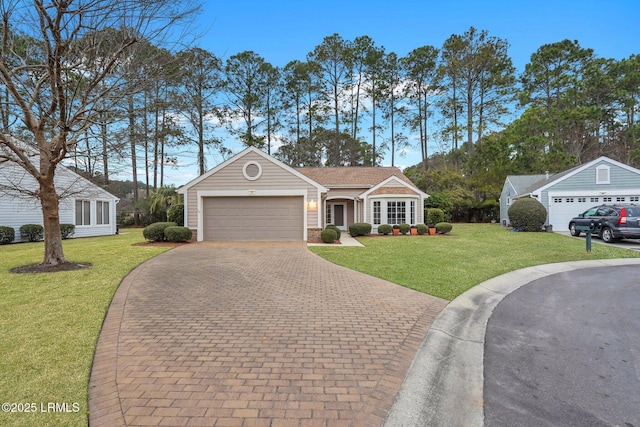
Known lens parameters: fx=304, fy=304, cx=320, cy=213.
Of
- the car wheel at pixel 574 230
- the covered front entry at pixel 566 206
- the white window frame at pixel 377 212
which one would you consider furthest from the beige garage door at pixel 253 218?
the covered front entry at pixel 566 206

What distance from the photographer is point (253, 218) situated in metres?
15.3

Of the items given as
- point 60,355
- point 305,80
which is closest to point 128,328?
point 60,355

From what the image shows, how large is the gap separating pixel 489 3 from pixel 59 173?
23023 mm

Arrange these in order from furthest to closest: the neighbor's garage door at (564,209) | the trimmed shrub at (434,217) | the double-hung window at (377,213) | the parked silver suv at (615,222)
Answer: the trimmed shrub at (434,217)
the double-hung window at (377,213)
the neighbor's garage door at (564,209)
the parked silver suv at (615,222)

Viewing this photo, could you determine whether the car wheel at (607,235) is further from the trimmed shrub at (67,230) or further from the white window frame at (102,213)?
the white window frame at (102,213)

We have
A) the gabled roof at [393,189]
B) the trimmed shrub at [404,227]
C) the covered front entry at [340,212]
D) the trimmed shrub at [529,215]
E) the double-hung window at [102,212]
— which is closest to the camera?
the trimmed shrub at [529,215]

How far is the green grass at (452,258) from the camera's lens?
7102 mm

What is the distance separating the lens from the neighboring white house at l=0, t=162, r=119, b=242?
49.4ft

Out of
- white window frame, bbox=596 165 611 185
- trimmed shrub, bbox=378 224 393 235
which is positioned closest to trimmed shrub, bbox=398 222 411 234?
trimmed shrub, bbox=378 224 393 235

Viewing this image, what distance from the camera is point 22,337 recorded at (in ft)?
13.0

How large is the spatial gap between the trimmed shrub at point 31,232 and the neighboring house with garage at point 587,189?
28.3m

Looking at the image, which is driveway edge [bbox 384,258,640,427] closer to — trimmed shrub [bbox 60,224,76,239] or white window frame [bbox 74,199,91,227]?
trimmed shrub [bbox 60,224,76,239]

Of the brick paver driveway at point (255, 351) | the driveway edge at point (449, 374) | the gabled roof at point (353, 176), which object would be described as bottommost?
the driveway edge at point (449, 374)

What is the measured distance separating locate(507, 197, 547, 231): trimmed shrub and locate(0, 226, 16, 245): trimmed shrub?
2716 cm
